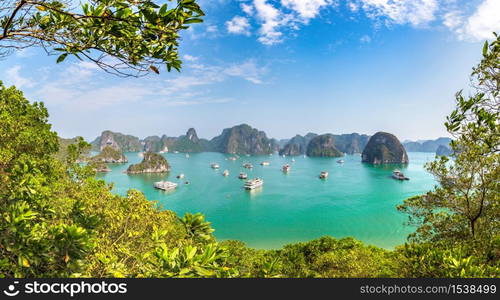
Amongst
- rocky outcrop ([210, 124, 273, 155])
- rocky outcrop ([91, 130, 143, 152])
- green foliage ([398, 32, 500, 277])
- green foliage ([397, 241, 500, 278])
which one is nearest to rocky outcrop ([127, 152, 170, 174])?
green foliage ([398, 32, 500, 277])

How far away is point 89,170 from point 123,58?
13.2 meters

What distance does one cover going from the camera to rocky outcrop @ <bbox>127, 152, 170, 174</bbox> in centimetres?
8175

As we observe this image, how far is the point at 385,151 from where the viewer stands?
120625mm

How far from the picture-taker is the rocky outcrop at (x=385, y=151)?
119 m


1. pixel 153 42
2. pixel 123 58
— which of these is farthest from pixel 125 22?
pixel 123 58

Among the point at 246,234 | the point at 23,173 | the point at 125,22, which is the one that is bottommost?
the point at 246,234

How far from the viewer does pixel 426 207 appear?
7543mm

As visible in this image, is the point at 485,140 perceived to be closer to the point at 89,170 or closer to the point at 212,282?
the point at 212,282

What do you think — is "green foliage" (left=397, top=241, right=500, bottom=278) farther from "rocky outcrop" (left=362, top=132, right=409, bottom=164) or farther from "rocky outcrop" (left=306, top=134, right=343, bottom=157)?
"rocky outcrop" (left=306, top=134, right=343, bottom=157)

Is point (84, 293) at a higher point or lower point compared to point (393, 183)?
higher

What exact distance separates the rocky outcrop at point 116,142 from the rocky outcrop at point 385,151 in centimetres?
16886

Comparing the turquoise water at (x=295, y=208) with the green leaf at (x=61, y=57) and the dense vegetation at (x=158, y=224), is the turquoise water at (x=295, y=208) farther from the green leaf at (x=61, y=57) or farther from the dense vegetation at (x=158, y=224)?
the green leaf at (x=61, y=57)

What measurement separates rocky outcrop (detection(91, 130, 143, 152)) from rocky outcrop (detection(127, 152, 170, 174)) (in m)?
96.4

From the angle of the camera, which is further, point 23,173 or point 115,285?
point 23,173
